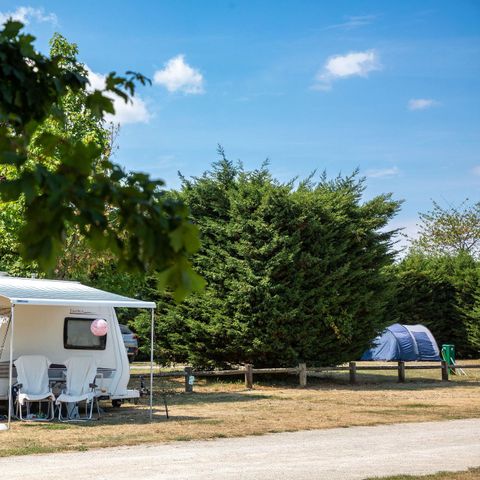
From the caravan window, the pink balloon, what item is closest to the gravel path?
the pink balloon

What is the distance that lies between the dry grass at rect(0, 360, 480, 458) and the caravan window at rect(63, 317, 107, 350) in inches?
52.2

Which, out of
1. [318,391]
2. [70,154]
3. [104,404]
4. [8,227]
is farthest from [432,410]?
[70,154]

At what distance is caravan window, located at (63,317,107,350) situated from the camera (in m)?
15.6

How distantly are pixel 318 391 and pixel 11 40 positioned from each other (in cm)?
1785

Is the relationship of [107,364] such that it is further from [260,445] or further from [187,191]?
[187,191]

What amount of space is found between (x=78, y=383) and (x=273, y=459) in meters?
5.75

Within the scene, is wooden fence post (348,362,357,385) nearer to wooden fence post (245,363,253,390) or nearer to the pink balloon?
wooden fence post (245,363,253,390)

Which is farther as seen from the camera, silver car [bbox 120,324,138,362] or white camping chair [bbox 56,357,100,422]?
silver car [bbox 120,324,138,362]

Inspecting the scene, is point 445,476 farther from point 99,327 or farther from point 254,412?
point 99,327

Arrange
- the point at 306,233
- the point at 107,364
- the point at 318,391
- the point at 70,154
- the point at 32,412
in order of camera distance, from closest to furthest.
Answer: the point at 70,154 → the point at 32,412 → the point at 107,364 → the point at 318,391 → the point at 306,233

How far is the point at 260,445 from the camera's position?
10812 mm

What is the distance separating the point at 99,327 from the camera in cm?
1565

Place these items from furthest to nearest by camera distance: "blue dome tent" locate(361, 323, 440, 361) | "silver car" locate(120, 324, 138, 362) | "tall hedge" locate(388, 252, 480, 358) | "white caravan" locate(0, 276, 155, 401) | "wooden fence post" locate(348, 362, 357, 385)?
"tall hedge" locate(388, 252, 480, 358)
"blue dome tent" locate(361, 323, 440, 361)
"silver car" locate(120, 324, 138, 362)
"wooden fence post" locate(348, 362, 357, 385)
"white caravan" locate(0, 276, 155, 401)

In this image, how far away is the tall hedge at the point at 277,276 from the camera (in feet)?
69.2
